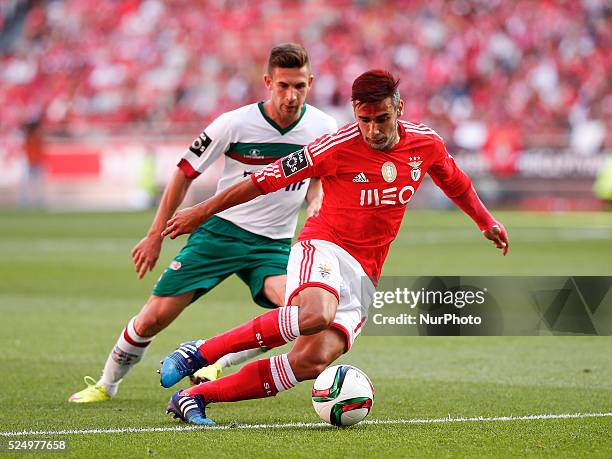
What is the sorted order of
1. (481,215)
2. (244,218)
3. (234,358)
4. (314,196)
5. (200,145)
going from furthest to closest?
(234,358) → (244,218) → (200,145) → (314,196) → (481,215)

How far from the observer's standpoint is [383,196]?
19.9 ft

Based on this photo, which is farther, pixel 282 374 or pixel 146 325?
pixel 146 325

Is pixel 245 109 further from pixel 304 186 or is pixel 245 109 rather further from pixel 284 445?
pixel 284 445

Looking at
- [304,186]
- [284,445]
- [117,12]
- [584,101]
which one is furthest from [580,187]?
[284,445]

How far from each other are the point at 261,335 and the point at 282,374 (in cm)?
26

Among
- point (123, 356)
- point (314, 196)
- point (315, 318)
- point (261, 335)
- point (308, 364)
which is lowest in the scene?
point (123, 356)

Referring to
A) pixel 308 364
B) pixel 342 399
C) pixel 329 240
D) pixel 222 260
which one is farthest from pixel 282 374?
pixel 222 260

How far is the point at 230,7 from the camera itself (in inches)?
1224

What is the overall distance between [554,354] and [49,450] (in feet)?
16.0

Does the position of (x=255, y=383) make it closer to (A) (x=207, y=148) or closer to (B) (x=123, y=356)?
(B) (x=123, y=356)

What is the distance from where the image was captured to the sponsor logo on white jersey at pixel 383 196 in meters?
6.04

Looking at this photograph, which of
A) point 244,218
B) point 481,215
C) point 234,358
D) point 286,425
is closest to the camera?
point 286,425

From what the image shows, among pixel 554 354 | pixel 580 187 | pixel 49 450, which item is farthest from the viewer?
pixel 580 187

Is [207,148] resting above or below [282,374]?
above
